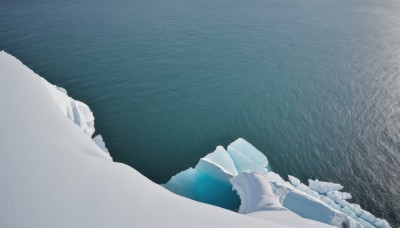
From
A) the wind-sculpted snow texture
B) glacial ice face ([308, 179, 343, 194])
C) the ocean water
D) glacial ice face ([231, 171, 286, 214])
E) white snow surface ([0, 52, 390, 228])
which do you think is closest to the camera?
white snow surface ([0, 52, 390, 228])

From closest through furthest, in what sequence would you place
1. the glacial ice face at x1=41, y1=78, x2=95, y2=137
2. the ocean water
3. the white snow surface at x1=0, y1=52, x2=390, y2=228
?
the white snow surface at x1=0, y1=52, x2=390, y2=228
the glacial ice face at x1=41, y1=78, x2=95, y2=137
the ocean water

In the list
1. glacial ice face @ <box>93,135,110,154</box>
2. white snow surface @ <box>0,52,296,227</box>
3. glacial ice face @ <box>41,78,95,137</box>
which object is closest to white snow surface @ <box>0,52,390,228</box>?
white snow surface @ <box>0,52,296,227</box>

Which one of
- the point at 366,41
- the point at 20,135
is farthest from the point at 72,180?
the point at 366,41

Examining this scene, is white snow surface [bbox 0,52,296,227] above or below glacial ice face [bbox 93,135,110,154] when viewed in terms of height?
above

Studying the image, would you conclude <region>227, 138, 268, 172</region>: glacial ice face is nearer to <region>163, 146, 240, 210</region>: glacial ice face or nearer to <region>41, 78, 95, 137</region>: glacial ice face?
<region>163, 146, 240, 210</region>: glacial ice face

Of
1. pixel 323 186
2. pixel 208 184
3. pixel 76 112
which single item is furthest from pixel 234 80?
pixel 76 112

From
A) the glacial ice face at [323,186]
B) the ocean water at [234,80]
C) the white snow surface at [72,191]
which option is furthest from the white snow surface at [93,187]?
the ocean water at [234,80]

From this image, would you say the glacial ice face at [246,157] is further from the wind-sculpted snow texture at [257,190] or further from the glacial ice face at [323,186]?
the glacial ice face at [323,186]

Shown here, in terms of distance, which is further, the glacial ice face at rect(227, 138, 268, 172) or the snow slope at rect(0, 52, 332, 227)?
the glacial ice face at rect(227, 138, 268, 172)
